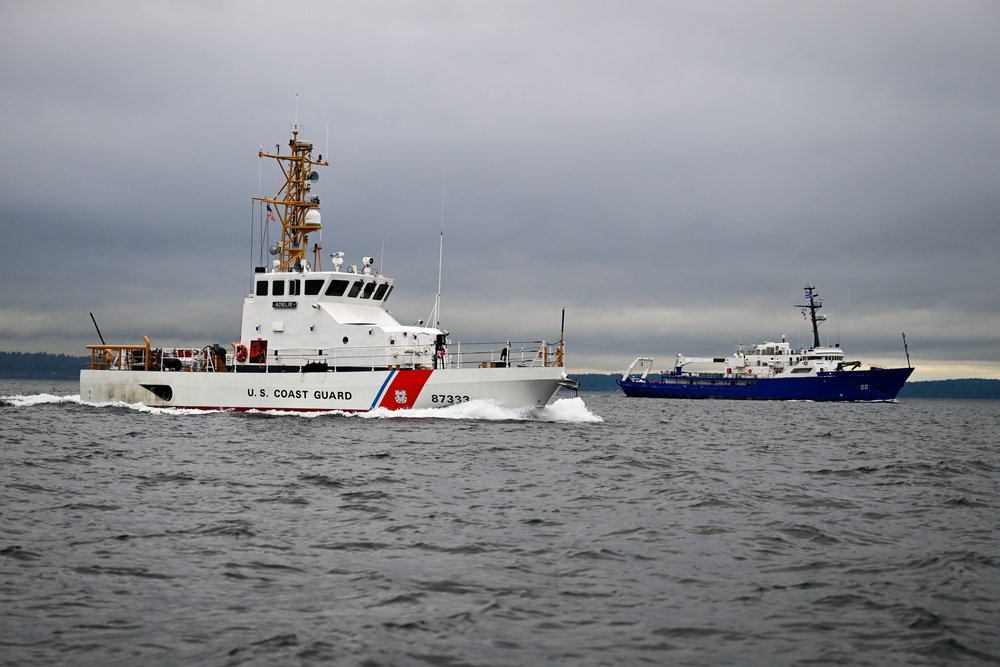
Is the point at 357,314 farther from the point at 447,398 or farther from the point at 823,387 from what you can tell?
the point at 823,387

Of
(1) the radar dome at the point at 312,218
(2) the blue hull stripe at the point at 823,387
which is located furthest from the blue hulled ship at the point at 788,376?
(1) the radar dome at the point at 312,218

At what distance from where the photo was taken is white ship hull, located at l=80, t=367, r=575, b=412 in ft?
83.7

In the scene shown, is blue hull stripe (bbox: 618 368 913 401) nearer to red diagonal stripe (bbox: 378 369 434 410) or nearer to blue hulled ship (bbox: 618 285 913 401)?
blue hulled ship (bbox: 618 285 913 401)

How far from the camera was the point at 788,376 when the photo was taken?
81.7 meters

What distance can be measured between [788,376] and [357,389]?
213 ft

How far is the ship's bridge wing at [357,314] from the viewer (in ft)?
93.4

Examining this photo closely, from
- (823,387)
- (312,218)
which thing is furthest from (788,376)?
(312,218)

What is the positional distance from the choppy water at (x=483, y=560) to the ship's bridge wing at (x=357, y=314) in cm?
1113

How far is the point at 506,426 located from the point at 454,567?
16.0 m

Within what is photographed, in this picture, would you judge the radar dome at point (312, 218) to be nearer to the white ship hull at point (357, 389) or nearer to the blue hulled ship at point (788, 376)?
the white ship hull at point (357, 389)

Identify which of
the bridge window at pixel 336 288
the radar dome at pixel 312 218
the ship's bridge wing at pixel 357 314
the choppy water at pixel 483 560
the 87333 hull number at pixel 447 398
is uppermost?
the radar dome at pixel 312 218

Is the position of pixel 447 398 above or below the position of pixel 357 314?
below

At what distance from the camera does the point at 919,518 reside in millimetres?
11477

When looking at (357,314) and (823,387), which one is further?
(823,387)
